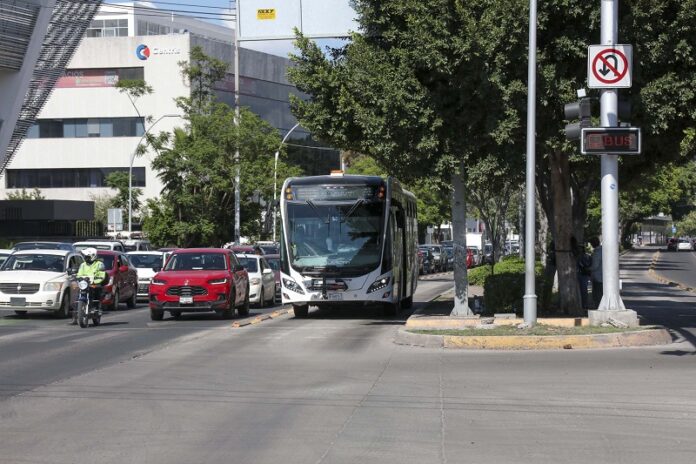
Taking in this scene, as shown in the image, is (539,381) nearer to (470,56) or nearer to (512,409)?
(512,409)

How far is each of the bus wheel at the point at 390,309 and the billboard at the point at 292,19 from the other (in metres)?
6.77

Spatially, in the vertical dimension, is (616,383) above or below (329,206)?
below

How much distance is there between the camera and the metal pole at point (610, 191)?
1850 cm

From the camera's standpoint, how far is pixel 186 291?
1027 inches

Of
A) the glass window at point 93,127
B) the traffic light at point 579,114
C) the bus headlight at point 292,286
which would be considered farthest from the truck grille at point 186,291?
the glass window at point 93,127

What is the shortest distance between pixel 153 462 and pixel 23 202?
5908 centimetres

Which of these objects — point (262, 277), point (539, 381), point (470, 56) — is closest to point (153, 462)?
point (539, 381)

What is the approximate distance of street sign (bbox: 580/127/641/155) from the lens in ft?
59.1

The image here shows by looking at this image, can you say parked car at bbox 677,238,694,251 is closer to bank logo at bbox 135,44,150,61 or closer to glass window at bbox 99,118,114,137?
bank logo at bbox 135,44,150,61

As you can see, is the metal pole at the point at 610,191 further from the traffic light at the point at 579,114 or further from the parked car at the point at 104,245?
the parked car at the point at 104,245

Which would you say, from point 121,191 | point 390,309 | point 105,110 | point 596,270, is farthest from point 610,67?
point 105,110

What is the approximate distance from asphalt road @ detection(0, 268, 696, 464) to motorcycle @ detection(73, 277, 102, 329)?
252 inches

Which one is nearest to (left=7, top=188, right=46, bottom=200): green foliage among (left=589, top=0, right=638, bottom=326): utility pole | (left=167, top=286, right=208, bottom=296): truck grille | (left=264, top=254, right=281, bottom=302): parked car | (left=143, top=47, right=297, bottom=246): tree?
(left=143, top=47, right=297, bottom=246): tree

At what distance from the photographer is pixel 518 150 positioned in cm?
2152
